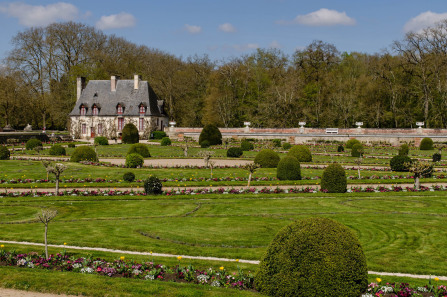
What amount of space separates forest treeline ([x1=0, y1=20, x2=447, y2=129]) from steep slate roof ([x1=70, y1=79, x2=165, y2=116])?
20.0 ft

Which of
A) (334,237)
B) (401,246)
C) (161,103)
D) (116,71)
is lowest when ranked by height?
(401,246)

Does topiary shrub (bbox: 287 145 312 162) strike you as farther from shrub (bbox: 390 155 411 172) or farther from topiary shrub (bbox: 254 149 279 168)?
shrub (bbox: 390 155 411 172)

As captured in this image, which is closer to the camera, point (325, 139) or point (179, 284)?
point (179, 284)

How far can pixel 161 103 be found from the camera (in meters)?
74.3

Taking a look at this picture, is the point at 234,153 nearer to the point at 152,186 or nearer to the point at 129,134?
the point at 152,186

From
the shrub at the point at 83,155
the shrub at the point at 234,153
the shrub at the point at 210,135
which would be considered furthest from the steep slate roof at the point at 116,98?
the shrub at the point at 83,155

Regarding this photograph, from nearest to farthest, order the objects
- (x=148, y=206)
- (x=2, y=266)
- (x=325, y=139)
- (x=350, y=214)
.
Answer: (x=2, y=266) < (x=350, y=214) < (x=148, y=206) < (x=325, y=139)

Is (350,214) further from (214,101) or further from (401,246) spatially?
(214,101)

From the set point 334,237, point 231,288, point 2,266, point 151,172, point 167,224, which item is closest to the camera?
point 334,237

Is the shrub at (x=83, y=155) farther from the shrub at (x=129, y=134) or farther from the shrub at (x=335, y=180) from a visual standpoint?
the shrub at (x=129, y=134)

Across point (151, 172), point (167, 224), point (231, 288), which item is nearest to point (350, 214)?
point (167, 224)

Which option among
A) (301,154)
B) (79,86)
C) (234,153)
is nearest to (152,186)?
(301,154)

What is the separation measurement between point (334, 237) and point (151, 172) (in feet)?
74.1

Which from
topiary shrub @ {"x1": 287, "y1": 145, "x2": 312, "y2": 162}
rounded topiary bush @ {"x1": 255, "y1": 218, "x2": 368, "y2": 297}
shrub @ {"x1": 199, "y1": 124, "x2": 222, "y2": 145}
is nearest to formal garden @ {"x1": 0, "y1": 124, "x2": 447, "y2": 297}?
rounded topiary bush @ {"x1": 255, "y1": 218, "x2": 368, "y2": 297}
